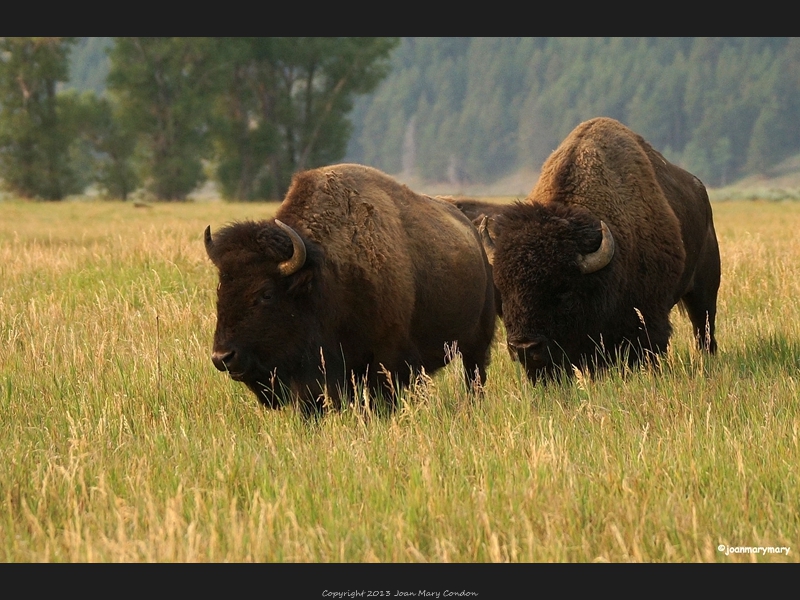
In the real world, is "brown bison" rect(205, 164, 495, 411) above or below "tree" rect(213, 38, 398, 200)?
above

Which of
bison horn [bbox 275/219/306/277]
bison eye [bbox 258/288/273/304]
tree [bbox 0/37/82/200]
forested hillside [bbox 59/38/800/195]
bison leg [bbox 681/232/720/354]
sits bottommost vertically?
forested hillside [bbox 59/38/800/195]

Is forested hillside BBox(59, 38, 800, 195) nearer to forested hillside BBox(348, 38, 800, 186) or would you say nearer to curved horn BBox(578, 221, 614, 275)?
forested hillside BBox(348, 38, 800, 186)

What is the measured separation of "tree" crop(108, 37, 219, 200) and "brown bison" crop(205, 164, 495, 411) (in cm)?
5077

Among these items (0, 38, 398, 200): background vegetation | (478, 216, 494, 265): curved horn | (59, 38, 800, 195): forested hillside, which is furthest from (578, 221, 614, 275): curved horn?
(59, 38, 800, 195): forested hillside

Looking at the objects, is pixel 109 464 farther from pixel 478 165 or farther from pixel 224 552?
pixel 478 165

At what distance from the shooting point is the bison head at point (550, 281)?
703cm

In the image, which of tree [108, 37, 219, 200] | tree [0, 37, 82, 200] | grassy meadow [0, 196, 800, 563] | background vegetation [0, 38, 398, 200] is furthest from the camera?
background vegetation [0, 38, 398, 200]

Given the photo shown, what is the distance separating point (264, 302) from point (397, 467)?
4.91 ft

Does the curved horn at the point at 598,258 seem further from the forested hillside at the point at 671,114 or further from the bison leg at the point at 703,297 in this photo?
the forested hillside at the point at 671,114

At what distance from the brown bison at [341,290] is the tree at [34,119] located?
170 feet

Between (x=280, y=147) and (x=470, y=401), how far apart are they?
5685cm

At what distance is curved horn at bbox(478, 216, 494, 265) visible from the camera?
24.4 ft

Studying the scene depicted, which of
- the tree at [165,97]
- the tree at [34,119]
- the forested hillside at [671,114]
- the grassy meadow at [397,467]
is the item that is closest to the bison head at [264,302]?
the grassy meadow at [397,467]

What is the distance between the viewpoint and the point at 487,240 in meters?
7.58
